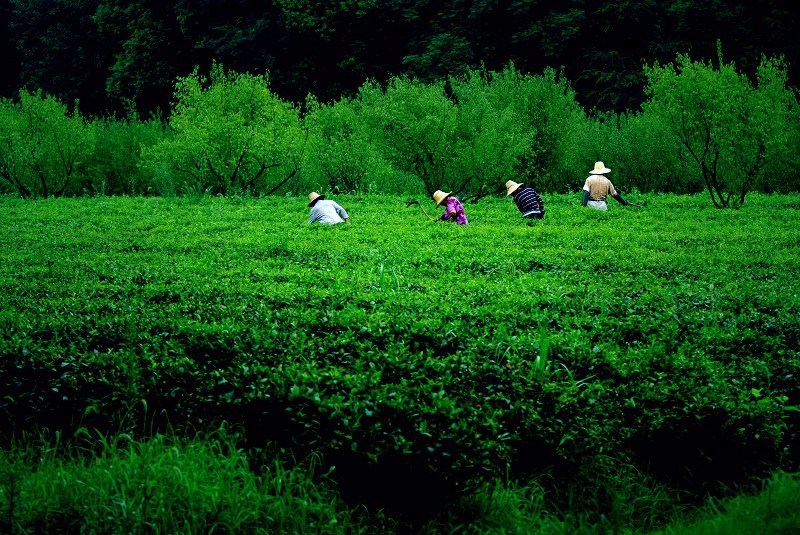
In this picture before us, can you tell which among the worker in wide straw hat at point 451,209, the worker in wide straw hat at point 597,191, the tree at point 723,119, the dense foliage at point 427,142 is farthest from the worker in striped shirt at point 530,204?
the tree at point 723,119

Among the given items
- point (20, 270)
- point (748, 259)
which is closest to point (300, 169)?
point (20, 270)

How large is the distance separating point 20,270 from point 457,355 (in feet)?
20.8

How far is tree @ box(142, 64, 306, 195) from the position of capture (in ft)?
63.8

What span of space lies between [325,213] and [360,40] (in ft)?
87.2

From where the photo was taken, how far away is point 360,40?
36188mm

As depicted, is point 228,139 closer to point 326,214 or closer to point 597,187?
point 326,214

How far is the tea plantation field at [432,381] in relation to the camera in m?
3.60

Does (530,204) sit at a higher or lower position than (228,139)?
lower

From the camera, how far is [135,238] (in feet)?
35.8

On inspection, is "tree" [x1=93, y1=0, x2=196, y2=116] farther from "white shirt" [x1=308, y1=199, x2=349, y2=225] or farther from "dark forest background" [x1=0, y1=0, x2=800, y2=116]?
"white shirt" [x1=308, y1=199, x2=349, y2=225]

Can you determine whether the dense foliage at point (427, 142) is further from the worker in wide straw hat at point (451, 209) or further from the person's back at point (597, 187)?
the worker in wide straw hat at point (451, 209)

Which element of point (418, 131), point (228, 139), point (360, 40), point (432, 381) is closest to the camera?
point (432, 381)

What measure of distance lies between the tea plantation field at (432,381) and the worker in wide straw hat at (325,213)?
211 inches

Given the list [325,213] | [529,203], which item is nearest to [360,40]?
[529,203]
